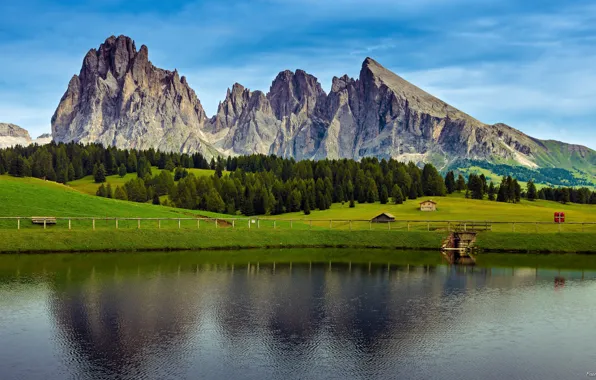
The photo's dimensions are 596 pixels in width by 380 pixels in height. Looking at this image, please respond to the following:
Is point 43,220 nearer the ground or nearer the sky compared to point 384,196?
nearer the ground

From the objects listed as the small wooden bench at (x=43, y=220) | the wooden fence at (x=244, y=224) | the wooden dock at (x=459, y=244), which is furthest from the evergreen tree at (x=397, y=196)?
the small wooden bench at (x=43, y=220)

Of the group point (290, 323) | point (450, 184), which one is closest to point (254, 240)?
point (290, 323)

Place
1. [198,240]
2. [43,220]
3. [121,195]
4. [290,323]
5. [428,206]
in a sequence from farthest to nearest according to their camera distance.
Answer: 1. [121,195]
2. [428,206]
3. [198,240]
4. [43,220]
5. [290,323]

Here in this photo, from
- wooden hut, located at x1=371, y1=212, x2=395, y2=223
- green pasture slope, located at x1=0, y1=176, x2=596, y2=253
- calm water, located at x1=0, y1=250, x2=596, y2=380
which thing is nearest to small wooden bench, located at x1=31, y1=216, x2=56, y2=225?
green pasture slope, located at x1=0, y1=176, x2=596, y2=253

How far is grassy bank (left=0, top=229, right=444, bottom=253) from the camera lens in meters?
73.0

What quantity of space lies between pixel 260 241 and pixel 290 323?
170 feet

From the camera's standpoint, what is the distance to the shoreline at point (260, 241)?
73.4 meters

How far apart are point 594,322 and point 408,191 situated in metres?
139

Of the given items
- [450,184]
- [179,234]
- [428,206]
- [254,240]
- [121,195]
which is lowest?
[254,240]

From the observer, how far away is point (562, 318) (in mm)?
38062

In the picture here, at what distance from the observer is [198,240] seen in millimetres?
83250

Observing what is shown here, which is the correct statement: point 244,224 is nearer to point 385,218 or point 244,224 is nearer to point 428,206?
point 385,218

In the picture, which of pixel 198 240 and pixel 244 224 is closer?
pixel 198 240

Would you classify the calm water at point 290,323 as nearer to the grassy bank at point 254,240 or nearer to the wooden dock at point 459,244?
the grassy bank at point 254,240
